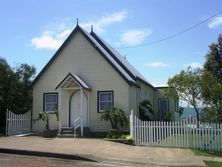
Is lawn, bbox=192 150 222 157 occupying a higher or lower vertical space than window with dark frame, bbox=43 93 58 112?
lower

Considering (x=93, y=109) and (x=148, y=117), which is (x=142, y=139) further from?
(x=148, y=117)

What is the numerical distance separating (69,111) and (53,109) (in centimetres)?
136

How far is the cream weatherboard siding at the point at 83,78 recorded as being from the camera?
80.9 feet

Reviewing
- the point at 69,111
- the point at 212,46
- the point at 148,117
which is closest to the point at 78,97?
the point at 69,111

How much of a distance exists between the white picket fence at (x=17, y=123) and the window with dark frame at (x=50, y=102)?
1454 mm

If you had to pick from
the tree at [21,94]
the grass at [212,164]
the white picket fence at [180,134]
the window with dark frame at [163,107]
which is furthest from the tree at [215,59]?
the grass at [212,164]

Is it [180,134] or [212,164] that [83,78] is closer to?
[180,134]

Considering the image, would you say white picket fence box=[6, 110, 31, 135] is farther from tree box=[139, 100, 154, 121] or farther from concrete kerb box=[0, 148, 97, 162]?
tree box=[139, 100, 154, 121]

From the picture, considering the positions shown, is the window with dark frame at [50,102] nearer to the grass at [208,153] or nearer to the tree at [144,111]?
the tree at [144,111]

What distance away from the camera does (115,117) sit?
2295 cm

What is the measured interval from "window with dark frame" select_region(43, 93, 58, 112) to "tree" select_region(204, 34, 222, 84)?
18.6 metres

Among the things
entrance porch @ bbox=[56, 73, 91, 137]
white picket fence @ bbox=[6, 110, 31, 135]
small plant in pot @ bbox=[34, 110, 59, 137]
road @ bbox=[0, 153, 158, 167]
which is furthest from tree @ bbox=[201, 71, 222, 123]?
white picket fence @ bbox=[6, 110, 31, 135]

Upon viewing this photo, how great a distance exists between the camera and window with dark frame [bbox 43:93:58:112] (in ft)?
86.1

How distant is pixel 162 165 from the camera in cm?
1404
